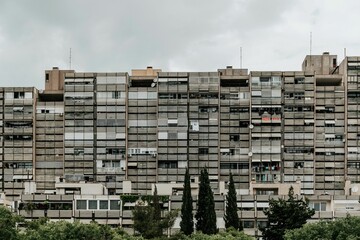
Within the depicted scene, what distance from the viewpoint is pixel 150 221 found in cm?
9631

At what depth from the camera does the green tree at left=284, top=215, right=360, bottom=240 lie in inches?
3132

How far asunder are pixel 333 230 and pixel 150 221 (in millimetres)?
22931

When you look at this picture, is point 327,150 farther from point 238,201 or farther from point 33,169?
point 33,169

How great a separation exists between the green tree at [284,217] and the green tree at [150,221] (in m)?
10.9

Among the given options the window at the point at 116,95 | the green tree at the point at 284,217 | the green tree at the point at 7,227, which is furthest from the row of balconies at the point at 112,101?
the green tree at the point at 7,227

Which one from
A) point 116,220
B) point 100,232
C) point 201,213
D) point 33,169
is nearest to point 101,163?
point 33,169

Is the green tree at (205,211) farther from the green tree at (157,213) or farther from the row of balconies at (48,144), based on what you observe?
the row of balconies at (48,144)

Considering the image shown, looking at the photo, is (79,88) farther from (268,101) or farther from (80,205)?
(268,101)

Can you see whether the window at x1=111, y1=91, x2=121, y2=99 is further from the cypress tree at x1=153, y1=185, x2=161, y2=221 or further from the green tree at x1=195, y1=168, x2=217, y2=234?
the green tree at x1=195, y1=168, x2=217, y2=234

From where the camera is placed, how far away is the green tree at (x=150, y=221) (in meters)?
95.2

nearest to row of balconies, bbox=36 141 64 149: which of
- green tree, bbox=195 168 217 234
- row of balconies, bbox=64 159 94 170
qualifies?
row of balconies, bbox=64 159 94 170

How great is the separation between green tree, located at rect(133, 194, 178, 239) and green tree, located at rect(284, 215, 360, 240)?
57.3 feet

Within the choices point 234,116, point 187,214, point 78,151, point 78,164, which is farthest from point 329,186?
point 78,151

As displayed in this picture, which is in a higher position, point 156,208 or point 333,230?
point 156,208
